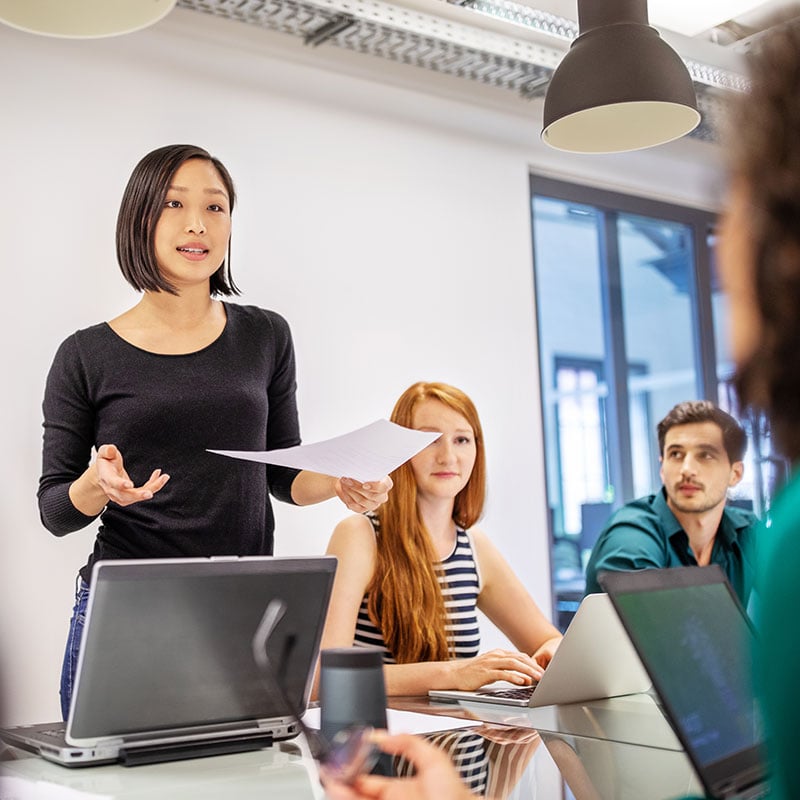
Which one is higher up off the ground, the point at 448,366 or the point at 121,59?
the point at 121,59

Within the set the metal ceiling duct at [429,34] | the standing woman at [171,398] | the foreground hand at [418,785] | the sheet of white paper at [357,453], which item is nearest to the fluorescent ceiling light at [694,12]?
the metal ceiling duct at [429,34]

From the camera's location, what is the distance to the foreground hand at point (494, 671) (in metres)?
1.97

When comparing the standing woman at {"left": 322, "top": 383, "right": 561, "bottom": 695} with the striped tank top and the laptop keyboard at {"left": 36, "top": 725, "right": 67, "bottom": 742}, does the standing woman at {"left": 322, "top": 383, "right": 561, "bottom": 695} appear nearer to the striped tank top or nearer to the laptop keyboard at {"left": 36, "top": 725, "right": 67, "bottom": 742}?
the striped tank top

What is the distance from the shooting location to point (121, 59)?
135 inches

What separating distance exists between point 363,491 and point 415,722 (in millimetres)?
508

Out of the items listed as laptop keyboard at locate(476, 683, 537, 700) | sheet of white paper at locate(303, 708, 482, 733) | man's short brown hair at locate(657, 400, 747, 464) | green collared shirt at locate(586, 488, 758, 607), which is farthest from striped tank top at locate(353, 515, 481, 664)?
man's short brown hair at locate(657, 400, 747, 464)

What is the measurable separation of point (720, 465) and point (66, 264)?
2054 mm

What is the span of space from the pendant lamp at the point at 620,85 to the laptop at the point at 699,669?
1294mm

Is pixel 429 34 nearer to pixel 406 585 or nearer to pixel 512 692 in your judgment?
pixel 406 585

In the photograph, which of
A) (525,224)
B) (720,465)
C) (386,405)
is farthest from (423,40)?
(720,465)

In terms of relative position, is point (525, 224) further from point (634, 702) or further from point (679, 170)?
point (634, 702)

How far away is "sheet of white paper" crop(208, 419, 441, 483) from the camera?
65.5 inches

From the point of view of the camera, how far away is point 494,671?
1.97m

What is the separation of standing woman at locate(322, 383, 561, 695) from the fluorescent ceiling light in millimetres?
1749
